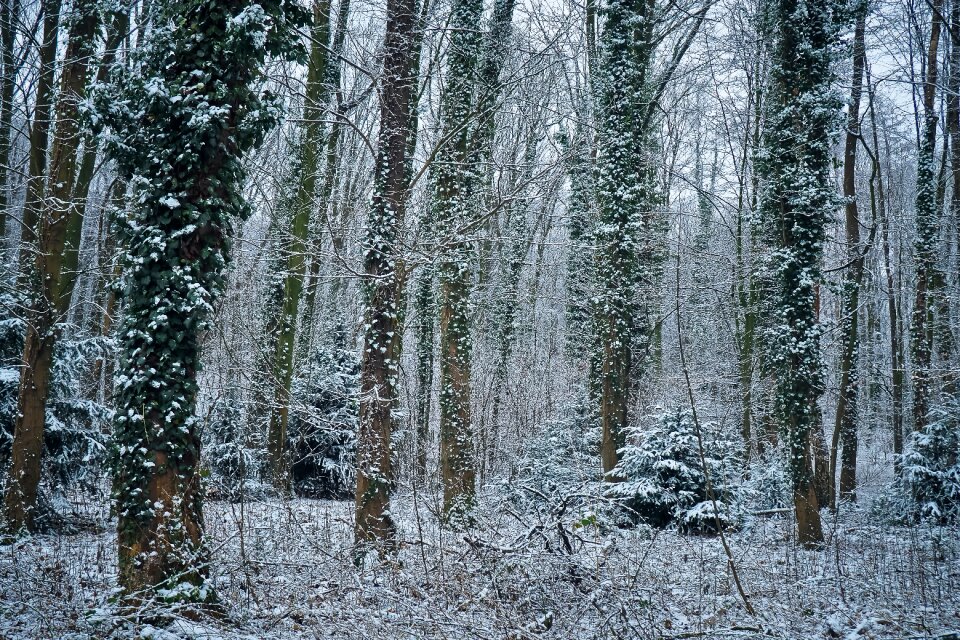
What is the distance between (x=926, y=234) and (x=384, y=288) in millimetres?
13794

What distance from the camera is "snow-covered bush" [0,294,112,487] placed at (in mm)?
8648

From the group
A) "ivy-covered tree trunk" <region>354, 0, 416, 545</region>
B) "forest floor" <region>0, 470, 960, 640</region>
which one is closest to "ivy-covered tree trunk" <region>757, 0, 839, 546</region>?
"forest floor" <region>0, 470, 960, 640</region>

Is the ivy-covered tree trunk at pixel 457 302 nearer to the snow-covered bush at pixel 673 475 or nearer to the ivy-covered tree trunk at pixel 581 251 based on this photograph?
the snow-covered bush at pixel 673 475

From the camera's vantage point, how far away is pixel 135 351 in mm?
5371

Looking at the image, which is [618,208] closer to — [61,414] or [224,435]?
[61,414]

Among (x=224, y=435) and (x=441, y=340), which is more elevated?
(x=441, y=340)

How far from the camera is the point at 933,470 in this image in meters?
11.5

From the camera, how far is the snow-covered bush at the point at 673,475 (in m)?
10.6

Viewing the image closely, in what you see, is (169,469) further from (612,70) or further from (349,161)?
(349,161)

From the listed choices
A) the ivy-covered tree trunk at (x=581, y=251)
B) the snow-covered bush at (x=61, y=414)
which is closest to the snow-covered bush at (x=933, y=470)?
the ivy-covered tree trunk at (x=581, y=251)

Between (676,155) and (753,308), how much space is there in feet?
26.1

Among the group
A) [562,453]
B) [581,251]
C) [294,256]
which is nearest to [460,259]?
[294,256]

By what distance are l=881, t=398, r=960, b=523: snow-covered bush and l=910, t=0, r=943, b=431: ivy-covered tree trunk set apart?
229 centimetres

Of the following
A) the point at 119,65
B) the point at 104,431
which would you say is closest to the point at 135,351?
the point at 119,65
